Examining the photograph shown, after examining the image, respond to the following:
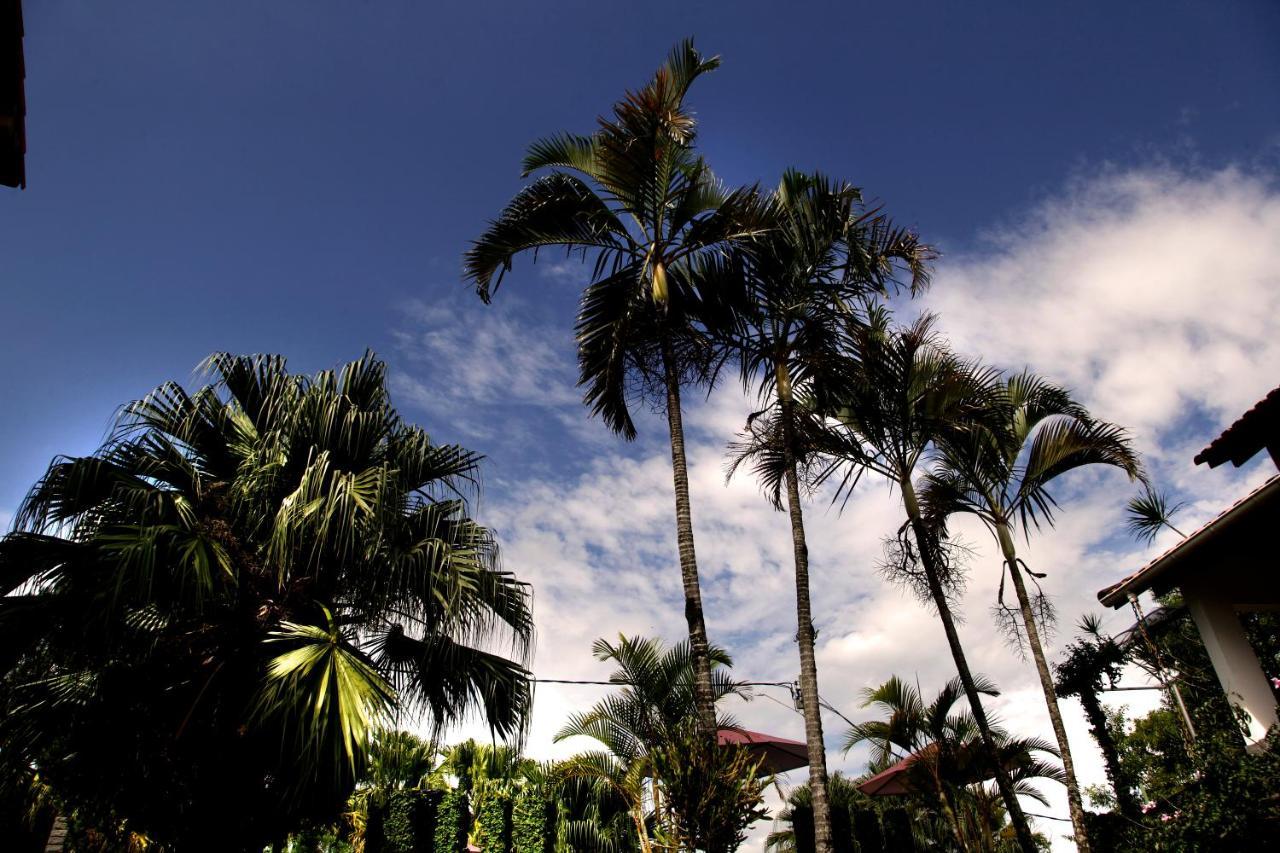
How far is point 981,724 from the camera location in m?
10.0

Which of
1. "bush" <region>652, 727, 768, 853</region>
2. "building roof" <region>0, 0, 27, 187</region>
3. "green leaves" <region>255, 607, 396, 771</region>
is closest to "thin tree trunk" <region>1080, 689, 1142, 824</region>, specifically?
"bush" <region>652, 727, 768, 853</region>

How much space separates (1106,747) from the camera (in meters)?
10.7

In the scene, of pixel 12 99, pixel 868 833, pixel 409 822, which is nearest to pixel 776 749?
pixel 868 833

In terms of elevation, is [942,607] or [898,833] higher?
[942,607]

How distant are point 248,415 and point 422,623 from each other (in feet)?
11.4

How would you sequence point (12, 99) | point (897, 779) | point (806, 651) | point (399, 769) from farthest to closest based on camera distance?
point (399, 769) → point (897, 779) → point (806, 651) → point (12, 99)

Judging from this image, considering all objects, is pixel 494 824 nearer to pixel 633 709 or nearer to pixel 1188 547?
pixel 633 709

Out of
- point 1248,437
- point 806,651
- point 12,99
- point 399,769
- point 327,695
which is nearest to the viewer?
point 12,99

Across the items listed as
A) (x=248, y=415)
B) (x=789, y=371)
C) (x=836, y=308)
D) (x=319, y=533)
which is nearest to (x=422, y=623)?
(x=319, y=533)

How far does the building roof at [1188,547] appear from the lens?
240 inches

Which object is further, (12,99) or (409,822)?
(409,822)

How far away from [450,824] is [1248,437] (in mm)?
11772

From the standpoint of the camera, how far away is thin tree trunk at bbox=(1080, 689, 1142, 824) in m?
9.98

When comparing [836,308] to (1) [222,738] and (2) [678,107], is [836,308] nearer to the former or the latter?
(2) [678,107]
